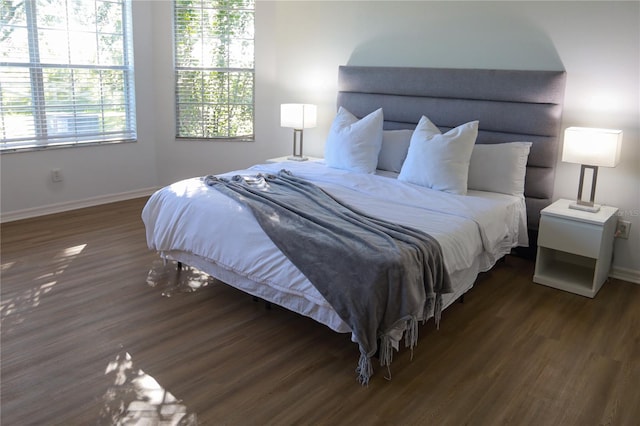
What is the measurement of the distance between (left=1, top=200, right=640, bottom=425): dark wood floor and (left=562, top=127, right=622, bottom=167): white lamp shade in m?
0.89

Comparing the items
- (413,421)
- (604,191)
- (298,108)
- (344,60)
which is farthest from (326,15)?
(413,421)

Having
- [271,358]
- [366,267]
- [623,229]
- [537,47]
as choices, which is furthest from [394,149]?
[271,358]

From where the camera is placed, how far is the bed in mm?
2936

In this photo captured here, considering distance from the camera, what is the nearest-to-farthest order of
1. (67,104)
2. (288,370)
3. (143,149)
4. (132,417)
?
(132,417) < (288,370) < (67,104) < (143,149)

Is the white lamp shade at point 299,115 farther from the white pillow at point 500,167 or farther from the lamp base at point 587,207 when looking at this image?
the lamp base at point 587,207

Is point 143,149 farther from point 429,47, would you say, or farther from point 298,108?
point 429,47

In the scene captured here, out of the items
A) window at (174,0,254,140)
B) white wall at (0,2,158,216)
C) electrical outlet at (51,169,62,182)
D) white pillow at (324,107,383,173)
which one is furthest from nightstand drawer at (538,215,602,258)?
electrical outlet at (51,169,62,182)

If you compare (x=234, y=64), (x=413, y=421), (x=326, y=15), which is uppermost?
(x=326, y=15)

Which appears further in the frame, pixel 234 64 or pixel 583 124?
pixel 234 64

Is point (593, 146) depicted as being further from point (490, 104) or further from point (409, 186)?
point (409, 186)

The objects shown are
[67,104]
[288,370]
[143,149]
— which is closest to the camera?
[288,370]

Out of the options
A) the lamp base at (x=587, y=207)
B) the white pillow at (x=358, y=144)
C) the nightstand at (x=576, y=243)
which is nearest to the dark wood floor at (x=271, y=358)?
the nightstand at (x=576, y=243)

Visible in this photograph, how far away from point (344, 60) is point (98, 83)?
2365 mm

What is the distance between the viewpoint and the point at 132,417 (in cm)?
224
